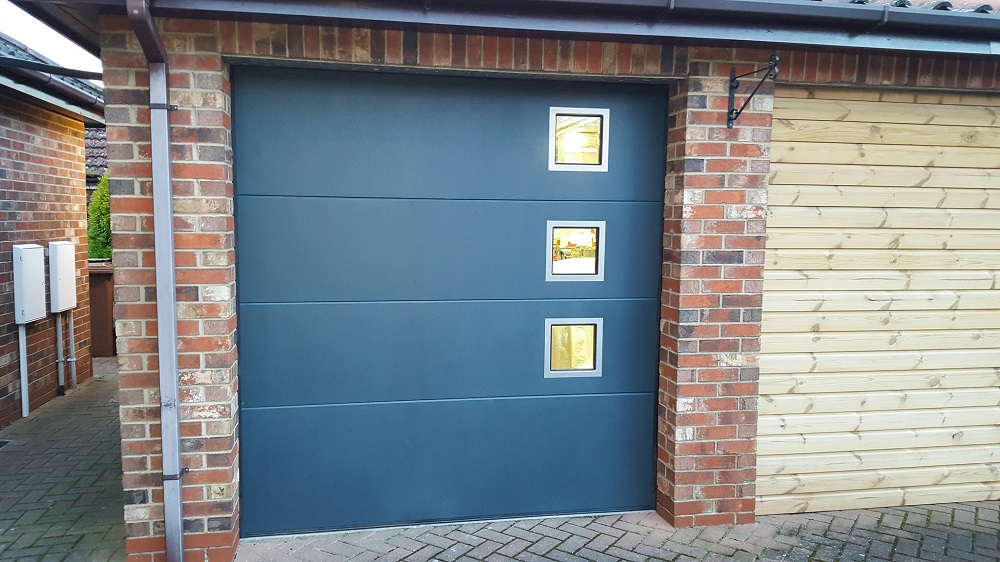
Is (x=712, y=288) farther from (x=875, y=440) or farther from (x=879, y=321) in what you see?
(x=875, y=440)

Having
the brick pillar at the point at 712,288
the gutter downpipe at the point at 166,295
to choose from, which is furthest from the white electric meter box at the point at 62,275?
the brick pillar at the point at 712,288

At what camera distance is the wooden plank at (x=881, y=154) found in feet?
12.8

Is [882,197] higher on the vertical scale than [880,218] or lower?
higher

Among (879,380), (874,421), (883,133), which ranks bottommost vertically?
(874,421)

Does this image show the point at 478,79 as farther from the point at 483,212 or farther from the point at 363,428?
the point at 363,428

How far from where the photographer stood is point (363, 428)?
377cm

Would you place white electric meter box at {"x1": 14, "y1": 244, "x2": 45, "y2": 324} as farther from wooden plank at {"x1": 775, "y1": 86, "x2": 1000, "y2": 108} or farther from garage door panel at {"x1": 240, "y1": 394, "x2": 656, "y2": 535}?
wooden plank at {"x1": 775, "y1": 86, "x2": 1000, "y2": 108}

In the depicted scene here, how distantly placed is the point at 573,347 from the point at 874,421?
1995 millimetres

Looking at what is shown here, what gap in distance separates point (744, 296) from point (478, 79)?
1.95 metres

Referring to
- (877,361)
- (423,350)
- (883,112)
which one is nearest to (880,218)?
(883,112)

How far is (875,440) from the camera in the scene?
4.18 metres

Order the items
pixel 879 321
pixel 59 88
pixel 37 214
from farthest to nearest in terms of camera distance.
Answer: pixel 37 214 < pixel 59 88 < pixel 879 321

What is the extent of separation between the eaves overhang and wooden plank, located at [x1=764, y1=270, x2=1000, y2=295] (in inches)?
51.1

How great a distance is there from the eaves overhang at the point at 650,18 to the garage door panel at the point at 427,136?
49 centimetres
